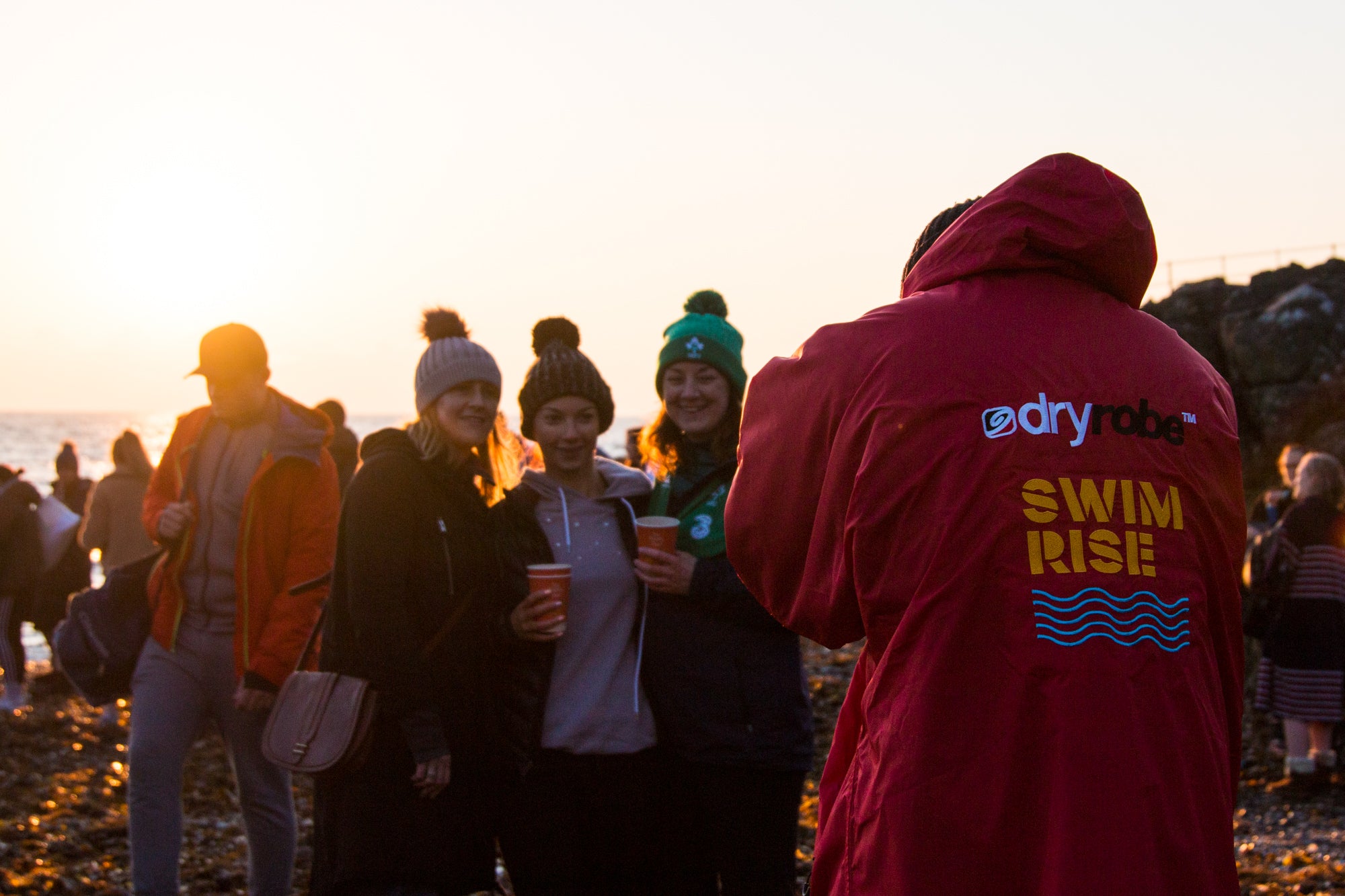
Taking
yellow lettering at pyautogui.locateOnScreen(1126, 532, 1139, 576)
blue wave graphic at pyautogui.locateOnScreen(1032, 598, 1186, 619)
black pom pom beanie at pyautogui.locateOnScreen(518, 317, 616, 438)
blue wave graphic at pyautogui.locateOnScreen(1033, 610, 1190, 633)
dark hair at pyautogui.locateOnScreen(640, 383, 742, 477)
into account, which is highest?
black pom pom beanie at pyautogui.locateOnScreen(518, 317, 616, 438)

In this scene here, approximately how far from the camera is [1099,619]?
1.50 m

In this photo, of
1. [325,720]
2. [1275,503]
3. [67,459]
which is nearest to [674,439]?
[325,720]

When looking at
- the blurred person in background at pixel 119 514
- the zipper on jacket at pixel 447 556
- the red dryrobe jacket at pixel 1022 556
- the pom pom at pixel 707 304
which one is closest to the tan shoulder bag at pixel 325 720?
the zipper on jacket at pixel 447 556

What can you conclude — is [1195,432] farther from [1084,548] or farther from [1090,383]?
[1084,548]

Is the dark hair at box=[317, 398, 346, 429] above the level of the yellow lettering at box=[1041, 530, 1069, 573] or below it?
above

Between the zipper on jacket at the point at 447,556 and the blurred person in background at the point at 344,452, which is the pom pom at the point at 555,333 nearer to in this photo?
the zipper on jacket at the point at 447,556

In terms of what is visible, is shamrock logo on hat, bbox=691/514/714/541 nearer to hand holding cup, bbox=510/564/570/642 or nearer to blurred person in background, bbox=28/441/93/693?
hand holding cup, bbox=510/564/570/642

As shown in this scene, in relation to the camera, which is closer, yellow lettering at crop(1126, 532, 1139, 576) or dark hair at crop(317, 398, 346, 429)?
yellow lettering at crop(1126, 532, 1139, 576)

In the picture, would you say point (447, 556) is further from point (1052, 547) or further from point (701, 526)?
point (1052, 547)

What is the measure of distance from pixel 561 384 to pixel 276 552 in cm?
137

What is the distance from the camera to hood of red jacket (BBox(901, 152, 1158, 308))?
66.5 inches

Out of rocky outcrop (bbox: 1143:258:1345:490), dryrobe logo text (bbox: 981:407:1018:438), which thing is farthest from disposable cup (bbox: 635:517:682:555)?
rocky outcrop (bbox: 1143:258:1345:490)

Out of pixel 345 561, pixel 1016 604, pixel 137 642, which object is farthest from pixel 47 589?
pixel 1016 604

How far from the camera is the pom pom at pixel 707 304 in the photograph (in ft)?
12.6
